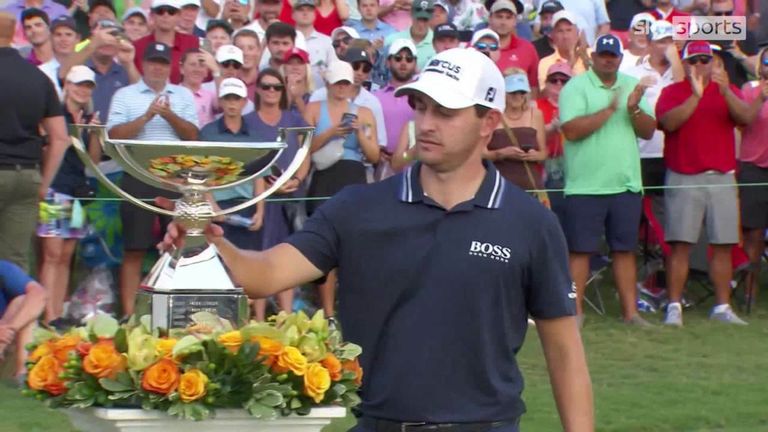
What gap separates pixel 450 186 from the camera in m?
4.74

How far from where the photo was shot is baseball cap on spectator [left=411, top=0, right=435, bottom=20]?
47.4ft

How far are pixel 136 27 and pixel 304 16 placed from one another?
1642 mm

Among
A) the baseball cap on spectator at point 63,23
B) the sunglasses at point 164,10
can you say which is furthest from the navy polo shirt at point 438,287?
the sunglasses at point 164,10

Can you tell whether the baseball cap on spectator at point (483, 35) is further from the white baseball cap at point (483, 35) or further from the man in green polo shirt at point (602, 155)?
the man in green polo shirt at point (602, 155)

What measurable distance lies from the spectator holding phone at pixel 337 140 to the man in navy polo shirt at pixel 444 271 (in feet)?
23.9

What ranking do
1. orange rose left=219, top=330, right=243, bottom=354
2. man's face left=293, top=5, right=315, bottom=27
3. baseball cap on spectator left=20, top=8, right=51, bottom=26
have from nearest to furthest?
orange rose left=219, top=330, right=243, bottom=354 → baseball cap on spectator left=20, top=8, right=51, bottom=26 → man's face left=293, top=5, right=315, bottom=27

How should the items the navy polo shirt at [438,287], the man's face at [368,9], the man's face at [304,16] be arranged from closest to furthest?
the navy polo shirt at [438,287], the man's face at [304,16], the man's face at [368,9]

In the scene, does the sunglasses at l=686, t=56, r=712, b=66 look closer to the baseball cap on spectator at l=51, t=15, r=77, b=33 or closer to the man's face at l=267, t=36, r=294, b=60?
the man's face at l=267, t=36, r=294, b=60

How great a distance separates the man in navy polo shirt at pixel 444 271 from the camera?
4609mm

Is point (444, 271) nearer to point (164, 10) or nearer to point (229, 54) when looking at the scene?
point (229, 54)

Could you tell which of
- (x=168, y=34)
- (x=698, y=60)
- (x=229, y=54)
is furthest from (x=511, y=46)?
(x=168, y=34)

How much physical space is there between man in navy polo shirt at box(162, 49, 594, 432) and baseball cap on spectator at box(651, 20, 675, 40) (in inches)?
386

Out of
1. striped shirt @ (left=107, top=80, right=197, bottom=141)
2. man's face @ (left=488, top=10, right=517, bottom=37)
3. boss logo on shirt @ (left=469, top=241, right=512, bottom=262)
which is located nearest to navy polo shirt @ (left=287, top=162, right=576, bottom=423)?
boss logo on shirt @ (left=469, top=241, right=512, bottom=262)

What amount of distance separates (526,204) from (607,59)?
25.6ft
